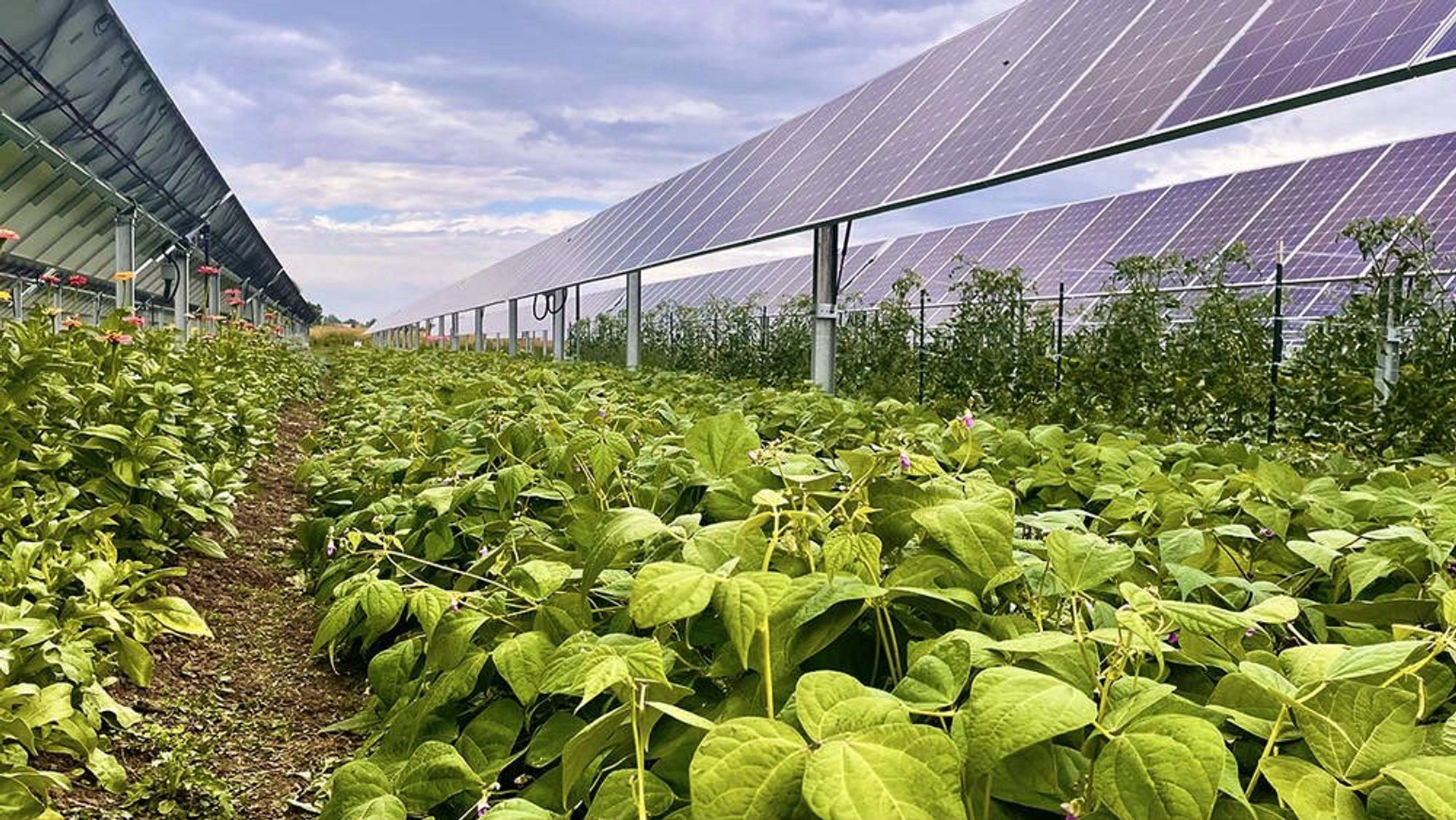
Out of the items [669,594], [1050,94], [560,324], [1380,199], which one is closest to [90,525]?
[669,594]

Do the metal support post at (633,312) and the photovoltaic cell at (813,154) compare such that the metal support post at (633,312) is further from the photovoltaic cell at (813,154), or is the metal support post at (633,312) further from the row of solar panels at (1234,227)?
the photovoltaic cell at (813,154)

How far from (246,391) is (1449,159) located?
13.3m

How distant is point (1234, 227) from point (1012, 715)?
15.6 meters

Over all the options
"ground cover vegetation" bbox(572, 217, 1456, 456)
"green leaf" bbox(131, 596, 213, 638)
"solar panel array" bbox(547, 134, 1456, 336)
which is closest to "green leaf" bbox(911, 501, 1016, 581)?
"green leaf" bbox(131, 596, 213, 638)

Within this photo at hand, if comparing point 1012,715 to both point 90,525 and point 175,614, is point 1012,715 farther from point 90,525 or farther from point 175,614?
point 90,525

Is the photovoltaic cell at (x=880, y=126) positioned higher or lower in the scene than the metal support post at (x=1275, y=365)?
higher

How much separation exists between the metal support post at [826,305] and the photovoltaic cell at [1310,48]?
4.17m

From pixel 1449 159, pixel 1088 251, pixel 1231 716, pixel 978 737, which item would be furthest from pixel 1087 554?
pixel 1088 251

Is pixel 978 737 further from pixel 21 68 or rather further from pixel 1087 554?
pixel 21 68

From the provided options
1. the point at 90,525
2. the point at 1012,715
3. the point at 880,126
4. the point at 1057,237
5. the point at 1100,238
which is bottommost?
the point at 90,525

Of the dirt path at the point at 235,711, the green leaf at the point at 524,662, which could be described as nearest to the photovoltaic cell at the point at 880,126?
the dirt path at the point at 235,711

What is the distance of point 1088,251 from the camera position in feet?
54.8

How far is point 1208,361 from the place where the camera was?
22.6 ft

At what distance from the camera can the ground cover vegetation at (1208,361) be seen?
567 cm
